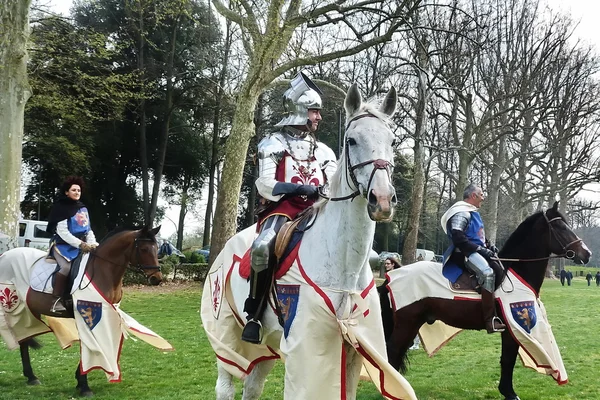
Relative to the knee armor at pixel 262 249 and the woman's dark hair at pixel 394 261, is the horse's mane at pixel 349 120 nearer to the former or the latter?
the knee armor at pixel 262 249

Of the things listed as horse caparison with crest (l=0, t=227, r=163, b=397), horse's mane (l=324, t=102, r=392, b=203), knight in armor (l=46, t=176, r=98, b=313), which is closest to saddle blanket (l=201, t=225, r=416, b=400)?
horse's mane (l=324, t=102, r=392, b=203)

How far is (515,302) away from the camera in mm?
6695

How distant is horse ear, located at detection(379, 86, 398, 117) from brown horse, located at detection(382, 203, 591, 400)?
407 centimetres

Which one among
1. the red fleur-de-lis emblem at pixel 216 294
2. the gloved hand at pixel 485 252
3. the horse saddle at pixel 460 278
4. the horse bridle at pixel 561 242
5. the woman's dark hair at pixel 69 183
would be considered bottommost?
the red fleur-de-lis emblem at pixel 216 294

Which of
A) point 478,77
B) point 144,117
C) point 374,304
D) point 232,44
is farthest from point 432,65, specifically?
point 374,304

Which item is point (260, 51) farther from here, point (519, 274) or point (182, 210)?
point (182, 210)

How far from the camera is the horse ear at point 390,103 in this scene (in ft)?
11.7

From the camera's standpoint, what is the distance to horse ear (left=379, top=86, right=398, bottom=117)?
3568 mm

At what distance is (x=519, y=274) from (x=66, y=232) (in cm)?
594

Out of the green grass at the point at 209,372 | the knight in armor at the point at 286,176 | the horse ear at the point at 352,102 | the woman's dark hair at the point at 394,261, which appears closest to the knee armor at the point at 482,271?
the green grass at the point at 209,372

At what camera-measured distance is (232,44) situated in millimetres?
27312

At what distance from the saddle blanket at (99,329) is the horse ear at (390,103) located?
16.2 ft

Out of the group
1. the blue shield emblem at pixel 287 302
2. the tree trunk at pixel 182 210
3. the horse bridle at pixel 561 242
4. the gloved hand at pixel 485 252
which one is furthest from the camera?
the tree trunk at pixel 182 210

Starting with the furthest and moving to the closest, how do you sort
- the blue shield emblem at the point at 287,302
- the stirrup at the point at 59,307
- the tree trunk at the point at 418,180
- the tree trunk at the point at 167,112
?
1. the tree trunk at the point at 167,112
2. the tree trunk at the point at 418,180
3. the stirrup at the point at 59,307
4. the blue shield emblem at the point at 287,302
